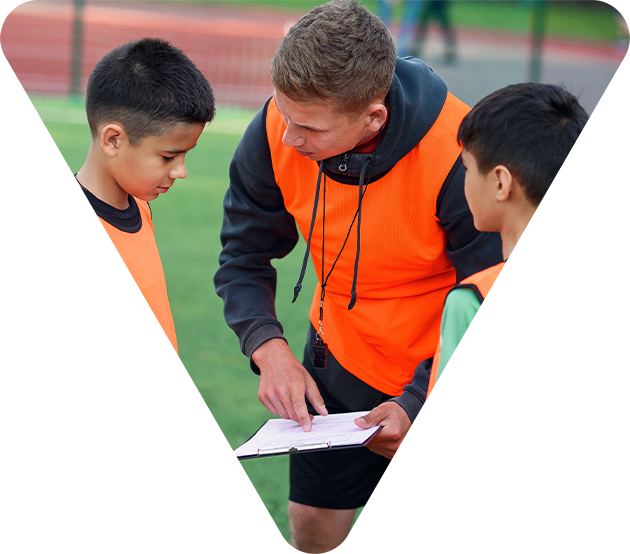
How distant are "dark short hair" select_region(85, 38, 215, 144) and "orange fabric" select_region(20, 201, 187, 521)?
0.23m

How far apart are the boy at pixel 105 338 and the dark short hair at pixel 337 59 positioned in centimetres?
20

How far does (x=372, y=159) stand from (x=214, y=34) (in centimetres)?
1526

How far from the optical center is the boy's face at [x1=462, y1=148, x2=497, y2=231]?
121 centimetres

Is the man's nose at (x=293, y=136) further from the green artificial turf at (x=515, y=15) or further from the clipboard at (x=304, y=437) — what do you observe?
the green artificial turf at (x=515, y=15)

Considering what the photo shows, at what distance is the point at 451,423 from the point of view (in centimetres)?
110

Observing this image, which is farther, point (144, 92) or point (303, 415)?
point (303, 415)

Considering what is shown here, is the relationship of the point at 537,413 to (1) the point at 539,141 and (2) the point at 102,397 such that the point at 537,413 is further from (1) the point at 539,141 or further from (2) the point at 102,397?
(2) the point at 102,397

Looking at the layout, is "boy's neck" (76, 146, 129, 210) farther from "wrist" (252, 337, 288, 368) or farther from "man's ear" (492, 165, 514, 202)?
"man's ear" (492, 165, 514, 202)

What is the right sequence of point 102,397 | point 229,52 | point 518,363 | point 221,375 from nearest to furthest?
point 518,363, point 102,397, point 221,375, point 229,52

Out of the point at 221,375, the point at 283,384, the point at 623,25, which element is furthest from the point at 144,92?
the point at 623,25

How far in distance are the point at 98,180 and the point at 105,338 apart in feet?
1.05

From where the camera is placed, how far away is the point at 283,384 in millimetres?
1692

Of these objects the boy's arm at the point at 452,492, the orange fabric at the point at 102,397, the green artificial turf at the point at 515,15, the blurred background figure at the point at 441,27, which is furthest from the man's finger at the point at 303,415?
the blurred background figure at the point at 441,27

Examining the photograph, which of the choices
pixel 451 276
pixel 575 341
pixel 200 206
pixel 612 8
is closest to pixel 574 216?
pixel 200 206
